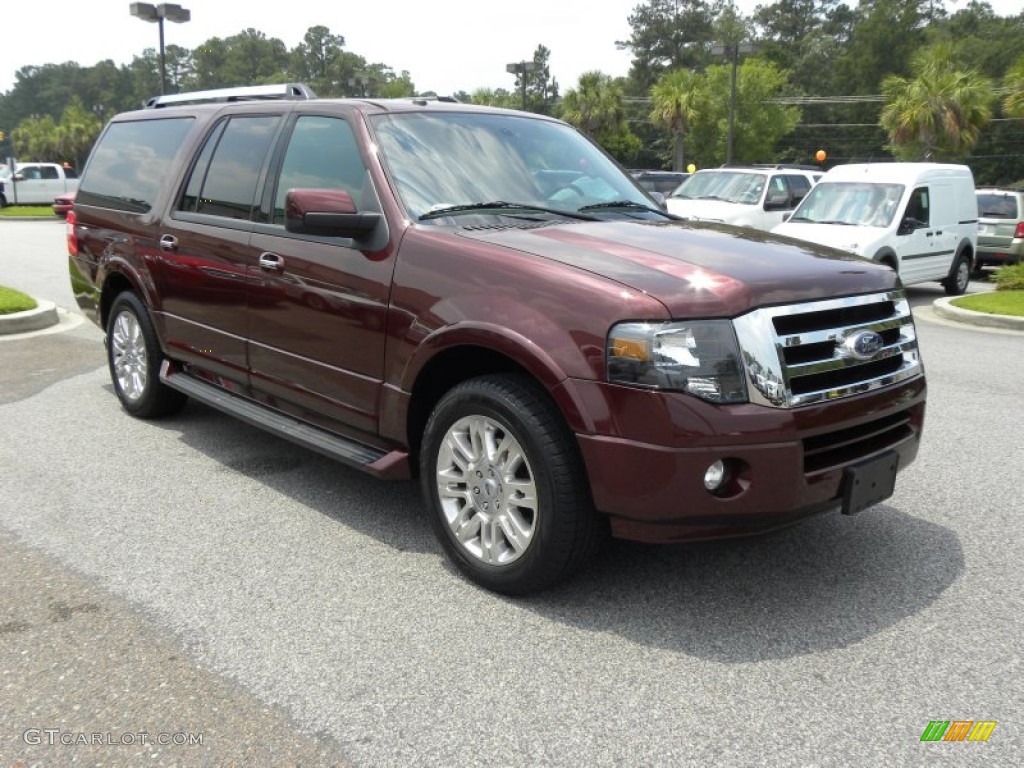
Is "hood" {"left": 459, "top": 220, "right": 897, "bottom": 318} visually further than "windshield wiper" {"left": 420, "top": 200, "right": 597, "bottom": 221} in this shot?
No

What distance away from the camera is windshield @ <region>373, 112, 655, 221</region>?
419 cm

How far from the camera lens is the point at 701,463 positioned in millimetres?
3119

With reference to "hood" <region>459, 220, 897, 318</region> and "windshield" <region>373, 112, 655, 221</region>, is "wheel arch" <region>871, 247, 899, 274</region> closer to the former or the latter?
"windshield" <region>373, 112, 655, 221</region>

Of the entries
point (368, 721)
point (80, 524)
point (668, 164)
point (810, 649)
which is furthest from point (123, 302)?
point (668, 164)

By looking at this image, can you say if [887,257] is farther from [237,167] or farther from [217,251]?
[217,251]

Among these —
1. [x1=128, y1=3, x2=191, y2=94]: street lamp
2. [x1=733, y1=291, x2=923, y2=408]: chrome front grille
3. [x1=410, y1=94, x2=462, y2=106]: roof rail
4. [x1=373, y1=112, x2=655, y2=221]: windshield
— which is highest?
[x1=128, y1=3, x2=191, y2=94]: street lamp

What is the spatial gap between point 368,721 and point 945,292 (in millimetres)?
13960

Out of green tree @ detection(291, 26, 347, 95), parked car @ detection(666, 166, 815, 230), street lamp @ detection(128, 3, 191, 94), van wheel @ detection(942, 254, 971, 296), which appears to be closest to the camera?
van wheel @ detection(942, 254, 971, 296)

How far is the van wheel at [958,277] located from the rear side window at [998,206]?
376 centimetres

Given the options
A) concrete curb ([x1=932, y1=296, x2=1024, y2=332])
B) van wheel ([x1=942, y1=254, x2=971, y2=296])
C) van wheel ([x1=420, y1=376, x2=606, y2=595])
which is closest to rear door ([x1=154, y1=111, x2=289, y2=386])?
van wheel ([x1=420, y1=376, x2=606, y2=595])

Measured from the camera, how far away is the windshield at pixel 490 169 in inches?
165

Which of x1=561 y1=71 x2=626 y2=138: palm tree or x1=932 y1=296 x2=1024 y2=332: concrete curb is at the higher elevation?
x1=561 y1=71 x2=626 y2=138: palm tree

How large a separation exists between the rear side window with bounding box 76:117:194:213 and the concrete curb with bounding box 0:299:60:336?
10.4 ft

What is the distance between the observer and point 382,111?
4465 millimetres
